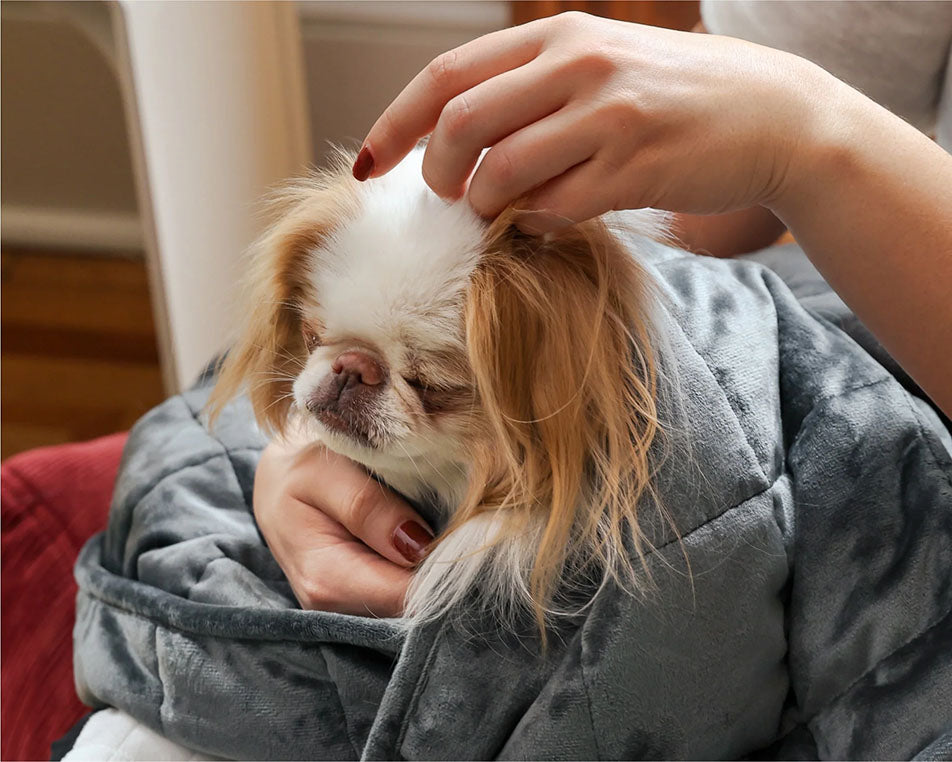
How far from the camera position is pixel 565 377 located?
1.74 ft

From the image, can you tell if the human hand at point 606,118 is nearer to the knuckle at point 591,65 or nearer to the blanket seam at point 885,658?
the knuckle at point 591,65

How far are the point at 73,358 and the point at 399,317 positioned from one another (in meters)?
1.03

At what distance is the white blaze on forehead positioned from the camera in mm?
527

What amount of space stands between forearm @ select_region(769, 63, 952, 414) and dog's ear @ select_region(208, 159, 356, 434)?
0.26 metres

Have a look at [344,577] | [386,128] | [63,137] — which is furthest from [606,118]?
[63,137]

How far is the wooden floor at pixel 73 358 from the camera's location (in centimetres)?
124

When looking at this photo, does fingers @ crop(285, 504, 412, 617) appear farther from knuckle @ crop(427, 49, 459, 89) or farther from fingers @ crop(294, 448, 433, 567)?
knuckle @ crop(427, 49, 459, 89)

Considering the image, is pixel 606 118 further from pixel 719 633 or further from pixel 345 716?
pixel 345 716

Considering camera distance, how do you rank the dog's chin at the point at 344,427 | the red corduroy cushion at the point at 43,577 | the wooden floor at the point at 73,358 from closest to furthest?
1. the dog's chin at the point at 344,427
2. the red corduroy cushion at the point at 43,577
3. the wooden floor at the point at 73,358

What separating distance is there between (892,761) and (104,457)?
72 cm

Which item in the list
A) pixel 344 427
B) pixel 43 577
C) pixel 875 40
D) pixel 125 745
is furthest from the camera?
pixel 43 577

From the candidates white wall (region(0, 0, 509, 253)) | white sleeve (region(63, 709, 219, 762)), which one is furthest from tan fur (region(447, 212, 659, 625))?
white wall (region(0, 0, 509, 253))

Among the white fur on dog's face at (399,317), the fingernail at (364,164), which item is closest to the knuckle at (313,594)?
the white fur on dog's face at (399,317)

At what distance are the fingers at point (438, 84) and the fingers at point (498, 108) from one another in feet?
0.06
